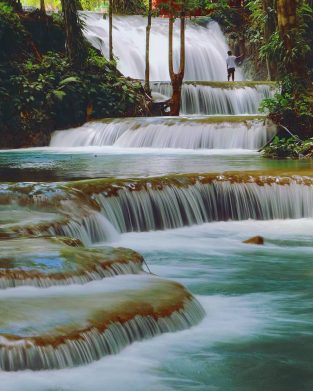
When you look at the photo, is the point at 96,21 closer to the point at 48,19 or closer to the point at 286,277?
the point at 48,19

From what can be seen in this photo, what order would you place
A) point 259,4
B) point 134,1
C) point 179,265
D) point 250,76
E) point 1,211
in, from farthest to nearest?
point 134,1 < point 250,76 < point 259,4 < point 1,211 < point 179,265

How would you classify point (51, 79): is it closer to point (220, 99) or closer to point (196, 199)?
point (220, 99)

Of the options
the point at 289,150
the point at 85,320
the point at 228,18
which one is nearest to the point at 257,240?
the point at 85,320

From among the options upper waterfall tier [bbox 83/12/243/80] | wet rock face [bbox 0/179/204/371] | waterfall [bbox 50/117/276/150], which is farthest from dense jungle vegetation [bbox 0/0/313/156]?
wet rock face [bbox 0/179/204/371]

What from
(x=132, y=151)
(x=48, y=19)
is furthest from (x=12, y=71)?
(x=132, y=151)

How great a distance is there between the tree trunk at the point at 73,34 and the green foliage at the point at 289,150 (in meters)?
8.83

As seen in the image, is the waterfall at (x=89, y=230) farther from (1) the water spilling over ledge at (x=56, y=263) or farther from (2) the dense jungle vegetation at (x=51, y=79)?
(2) the dense jungle vegetation at (x=51, y=79)

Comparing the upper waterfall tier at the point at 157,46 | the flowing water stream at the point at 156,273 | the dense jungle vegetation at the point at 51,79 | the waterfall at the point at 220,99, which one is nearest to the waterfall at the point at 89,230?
the flowing water stream at the point at 156,273

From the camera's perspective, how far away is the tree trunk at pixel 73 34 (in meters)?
23.5

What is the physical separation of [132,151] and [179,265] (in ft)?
32.4

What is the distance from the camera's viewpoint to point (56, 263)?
657cm

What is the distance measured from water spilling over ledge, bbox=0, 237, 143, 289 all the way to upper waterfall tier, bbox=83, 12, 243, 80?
22.0 metres

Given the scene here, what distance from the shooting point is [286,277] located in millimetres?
8070

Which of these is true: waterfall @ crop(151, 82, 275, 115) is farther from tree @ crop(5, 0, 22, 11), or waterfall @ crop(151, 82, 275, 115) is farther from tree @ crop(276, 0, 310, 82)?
tree @ crop(276, 0, 310, 82)
